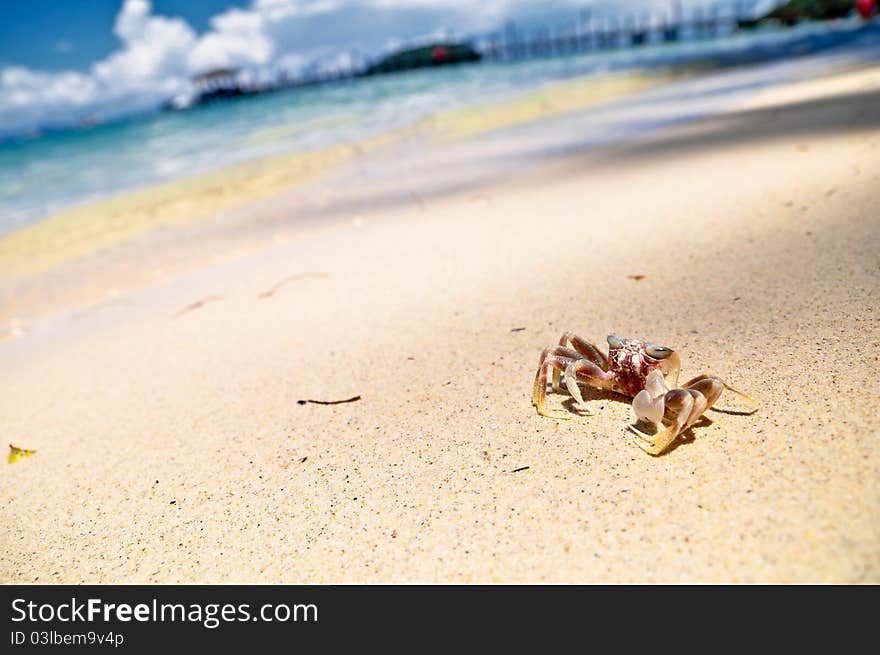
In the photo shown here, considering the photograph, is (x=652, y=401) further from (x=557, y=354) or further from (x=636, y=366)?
(x=557, y=354)

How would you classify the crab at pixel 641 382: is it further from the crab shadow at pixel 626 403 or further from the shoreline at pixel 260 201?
the shoreline at pixel 260 201

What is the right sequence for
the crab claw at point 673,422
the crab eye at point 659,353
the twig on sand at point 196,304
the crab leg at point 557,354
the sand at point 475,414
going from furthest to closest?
the twig on sand at point 196,304
the crab leg at point 557,354
the crab eye at point 659,353
the crab claw at point 673,422
the sand at point 475,414

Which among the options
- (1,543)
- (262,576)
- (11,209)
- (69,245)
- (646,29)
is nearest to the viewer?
(262,576)

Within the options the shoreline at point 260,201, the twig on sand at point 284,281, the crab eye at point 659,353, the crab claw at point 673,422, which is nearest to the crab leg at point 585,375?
the crab eye at point 659,353

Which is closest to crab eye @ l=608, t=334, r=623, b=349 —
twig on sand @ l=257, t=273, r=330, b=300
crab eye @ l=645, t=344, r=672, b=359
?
crab eye @ l=645, t=344, r=672, b=359

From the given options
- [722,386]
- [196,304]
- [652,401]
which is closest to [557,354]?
[652,401]
